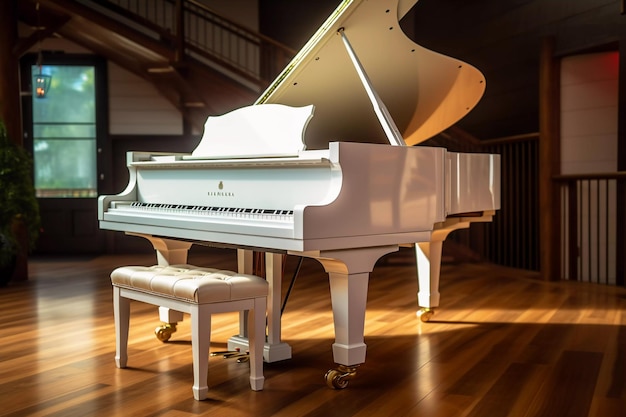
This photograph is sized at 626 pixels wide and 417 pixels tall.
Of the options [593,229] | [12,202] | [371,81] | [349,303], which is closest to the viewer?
[349,303]

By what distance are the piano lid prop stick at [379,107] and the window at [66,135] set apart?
6.13 meters

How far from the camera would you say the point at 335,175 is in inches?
113

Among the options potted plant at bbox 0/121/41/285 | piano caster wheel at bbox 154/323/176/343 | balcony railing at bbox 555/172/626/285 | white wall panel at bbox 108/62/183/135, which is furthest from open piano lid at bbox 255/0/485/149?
white wall panel at bbox 108/62/183/135

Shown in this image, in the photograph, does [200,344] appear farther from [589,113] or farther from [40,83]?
[589,113]

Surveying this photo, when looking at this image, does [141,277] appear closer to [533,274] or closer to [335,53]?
[335,53]

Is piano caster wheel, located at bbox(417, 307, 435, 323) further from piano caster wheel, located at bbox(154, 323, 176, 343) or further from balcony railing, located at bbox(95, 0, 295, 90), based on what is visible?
balcony railing, located at bbox(95, 0, 295, 90)

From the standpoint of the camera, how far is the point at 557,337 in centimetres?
420

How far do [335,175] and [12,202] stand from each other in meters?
4.12

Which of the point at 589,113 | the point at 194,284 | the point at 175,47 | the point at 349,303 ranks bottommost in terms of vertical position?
the point at 349,303

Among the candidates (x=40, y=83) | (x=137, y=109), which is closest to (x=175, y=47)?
(x=40, y=83)

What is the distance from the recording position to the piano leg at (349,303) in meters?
2.96

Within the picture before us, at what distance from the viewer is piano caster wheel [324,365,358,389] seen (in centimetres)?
307

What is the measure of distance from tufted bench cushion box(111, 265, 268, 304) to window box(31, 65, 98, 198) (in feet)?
19.3

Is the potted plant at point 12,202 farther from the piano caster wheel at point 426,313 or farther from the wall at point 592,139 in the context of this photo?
the wall at point 592,139
